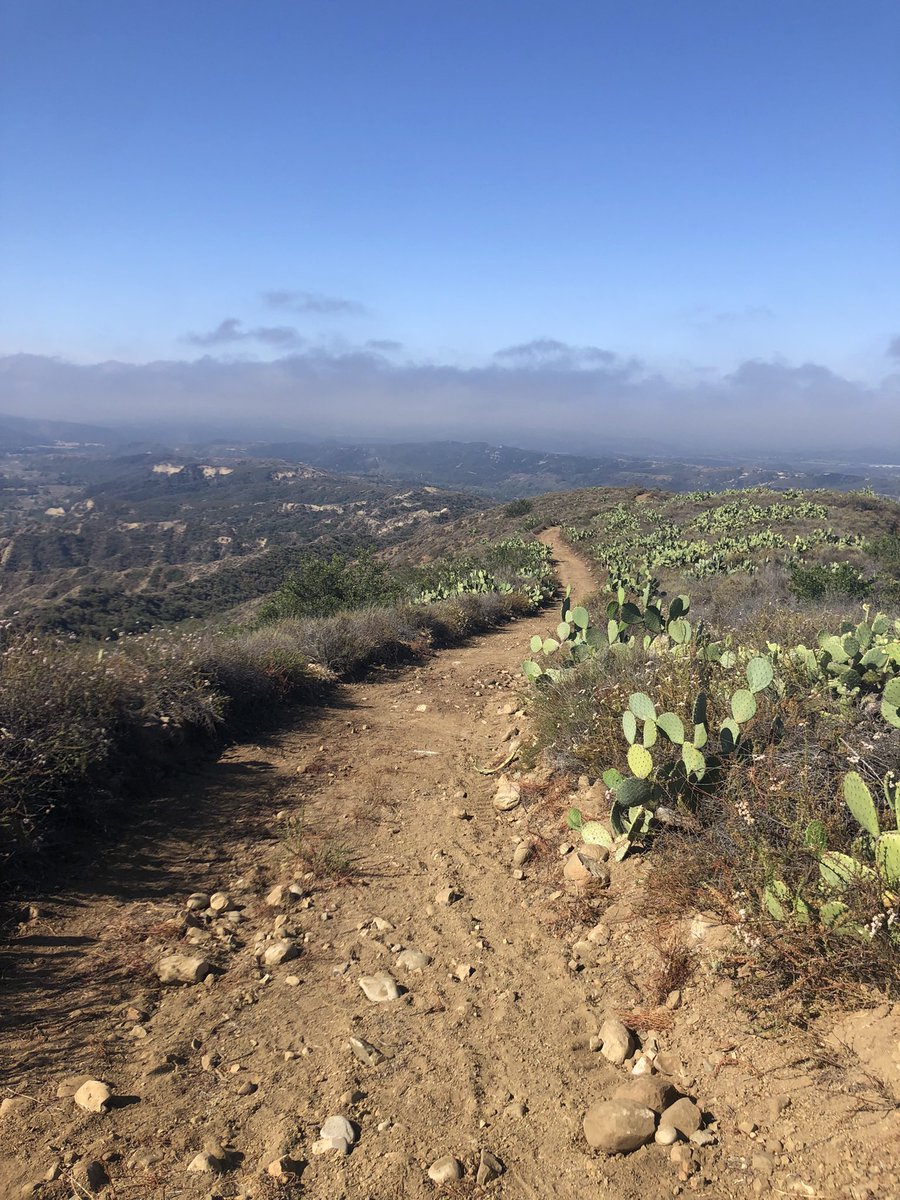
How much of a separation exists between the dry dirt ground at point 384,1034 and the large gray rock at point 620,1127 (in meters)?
0.05

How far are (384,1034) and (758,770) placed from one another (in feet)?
7.39

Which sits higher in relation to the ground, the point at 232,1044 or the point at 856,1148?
the point at 856,1148

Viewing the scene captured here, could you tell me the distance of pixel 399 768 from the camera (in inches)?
224

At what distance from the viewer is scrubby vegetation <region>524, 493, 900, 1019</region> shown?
2.46m

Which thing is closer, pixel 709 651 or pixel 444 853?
pixel 444 853

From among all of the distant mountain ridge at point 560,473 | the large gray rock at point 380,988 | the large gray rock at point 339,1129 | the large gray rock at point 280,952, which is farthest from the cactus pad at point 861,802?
the distant mountain ridge at point 560,473

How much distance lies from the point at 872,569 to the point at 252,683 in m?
14.2

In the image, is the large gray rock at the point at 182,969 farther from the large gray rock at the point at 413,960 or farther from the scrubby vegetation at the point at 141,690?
the scrubby vegetation at the point at 141,690

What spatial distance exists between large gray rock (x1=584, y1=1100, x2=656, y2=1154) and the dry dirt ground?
0.16 ft

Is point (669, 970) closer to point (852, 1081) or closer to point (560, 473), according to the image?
point (852, 1081)

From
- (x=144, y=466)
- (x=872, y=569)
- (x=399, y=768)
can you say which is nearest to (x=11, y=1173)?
(x=399, y=768)

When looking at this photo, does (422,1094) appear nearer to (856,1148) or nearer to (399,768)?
(856,1148)

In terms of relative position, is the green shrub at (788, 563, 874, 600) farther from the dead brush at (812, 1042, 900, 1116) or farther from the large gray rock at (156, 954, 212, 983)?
the large gray rock at (156, 954, 212, 983)

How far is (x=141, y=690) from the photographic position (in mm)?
5520
